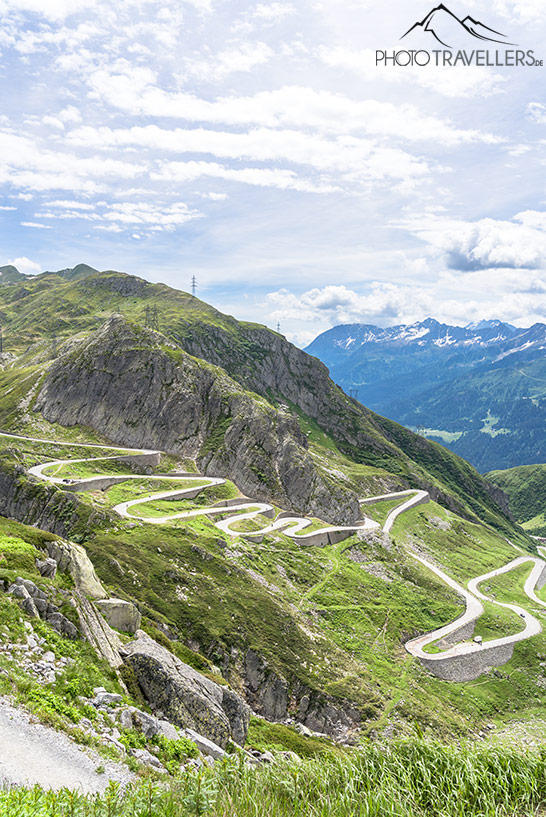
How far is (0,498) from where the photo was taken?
85250 mm

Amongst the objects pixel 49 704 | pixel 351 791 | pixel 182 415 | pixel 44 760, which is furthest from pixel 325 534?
pixel 351 791

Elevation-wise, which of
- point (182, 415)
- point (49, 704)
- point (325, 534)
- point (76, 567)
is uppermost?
point (182, 415)

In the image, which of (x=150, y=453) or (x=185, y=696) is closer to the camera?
(x=185, y=696)

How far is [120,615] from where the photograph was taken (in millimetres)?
32312

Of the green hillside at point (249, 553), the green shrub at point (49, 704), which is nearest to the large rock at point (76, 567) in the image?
the green hillside at point (249, 553)

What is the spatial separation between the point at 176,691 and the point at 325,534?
94825mm

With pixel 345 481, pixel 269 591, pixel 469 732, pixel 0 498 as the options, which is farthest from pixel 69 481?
pixel 345 481

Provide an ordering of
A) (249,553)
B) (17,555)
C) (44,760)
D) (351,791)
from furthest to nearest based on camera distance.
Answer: (249,553) → (17,555) → (44,760) → (351,791)

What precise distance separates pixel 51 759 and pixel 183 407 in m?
144

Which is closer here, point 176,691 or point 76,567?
point 176,691

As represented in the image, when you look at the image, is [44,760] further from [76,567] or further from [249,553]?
[249,553]

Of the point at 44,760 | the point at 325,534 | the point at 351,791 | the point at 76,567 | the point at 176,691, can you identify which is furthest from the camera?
the point at 325,534

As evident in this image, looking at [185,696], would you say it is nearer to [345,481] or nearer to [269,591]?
[269,591]

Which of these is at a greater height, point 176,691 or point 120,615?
point 120,615
